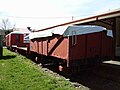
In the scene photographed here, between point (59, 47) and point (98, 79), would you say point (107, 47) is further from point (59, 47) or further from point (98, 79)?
point (59, 47)

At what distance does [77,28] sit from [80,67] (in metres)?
1.74

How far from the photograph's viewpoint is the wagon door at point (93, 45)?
34.0 feet

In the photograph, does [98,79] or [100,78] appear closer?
[98,79]

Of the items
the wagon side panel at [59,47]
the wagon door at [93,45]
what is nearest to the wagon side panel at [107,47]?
the wagon door at [93,45]

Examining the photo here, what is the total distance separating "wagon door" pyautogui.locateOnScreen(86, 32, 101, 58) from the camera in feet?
34.0

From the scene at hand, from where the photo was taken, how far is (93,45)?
34.6ft

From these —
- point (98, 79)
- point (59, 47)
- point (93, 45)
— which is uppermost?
point (93, 45)

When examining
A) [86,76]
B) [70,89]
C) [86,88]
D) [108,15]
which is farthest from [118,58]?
[70,89]

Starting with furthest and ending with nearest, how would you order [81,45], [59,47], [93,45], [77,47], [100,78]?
[59,47]
[100,78]
[93,45]
[81,45]
[77,47]

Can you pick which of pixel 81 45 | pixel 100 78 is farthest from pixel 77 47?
pixel 100 78

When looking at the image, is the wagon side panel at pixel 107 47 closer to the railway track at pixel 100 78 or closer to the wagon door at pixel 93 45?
the wagon door at pixel 93 45

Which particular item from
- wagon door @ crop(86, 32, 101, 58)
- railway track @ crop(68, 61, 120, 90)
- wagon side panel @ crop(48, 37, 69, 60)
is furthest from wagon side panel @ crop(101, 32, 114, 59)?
wagon side panel @ crop(48, 37, 69, 60)

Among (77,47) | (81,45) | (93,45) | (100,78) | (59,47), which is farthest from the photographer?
(59,47)

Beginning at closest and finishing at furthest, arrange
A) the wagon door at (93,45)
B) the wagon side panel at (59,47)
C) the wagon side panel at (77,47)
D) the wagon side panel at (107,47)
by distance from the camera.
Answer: the wagon side panel at (77,47), the wagon side panel at (59,47), the wagon door at (93,45), the wagon side panel at (107,47)
